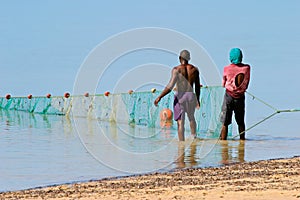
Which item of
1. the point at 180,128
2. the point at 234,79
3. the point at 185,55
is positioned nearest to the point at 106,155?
the point at 180,128

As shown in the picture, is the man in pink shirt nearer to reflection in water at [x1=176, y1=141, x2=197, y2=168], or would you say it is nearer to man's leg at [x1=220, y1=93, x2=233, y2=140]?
man's leg at [x1=220, y1=93, x2=233, y2=140]

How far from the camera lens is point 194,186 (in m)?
6.51

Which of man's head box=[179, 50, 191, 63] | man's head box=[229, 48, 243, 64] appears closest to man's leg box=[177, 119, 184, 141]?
man's head box=[179, 50, 191, 63]

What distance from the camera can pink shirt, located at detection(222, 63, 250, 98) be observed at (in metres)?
12.9

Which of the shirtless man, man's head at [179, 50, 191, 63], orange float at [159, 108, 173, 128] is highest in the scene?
man's head at [179, 50, 191, 63]

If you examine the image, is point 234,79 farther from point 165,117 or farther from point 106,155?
point 165,117

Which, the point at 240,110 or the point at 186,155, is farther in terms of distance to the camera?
the point at 240,110

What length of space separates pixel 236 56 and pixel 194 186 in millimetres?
6830

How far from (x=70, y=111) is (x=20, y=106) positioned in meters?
9.63

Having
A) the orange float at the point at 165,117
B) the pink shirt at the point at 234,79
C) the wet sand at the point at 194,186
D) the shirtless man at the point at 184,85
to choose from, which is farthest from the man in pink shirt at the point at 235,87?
the orange float at the point at 165,117

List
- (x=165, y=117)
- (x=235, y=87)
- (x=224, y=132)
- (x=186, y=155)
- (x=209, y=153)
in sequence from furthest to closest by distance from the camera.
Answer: (x=165, y=117) < (x=224, y=132) < (x=235, y=87) < (x=209, y=153) < (x=186, y=155)

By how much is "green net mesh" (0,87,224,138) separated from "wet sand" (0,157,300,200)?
7069 mm

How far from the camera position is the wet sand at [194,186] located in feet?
19.2

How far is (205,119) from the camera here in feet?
52.0
